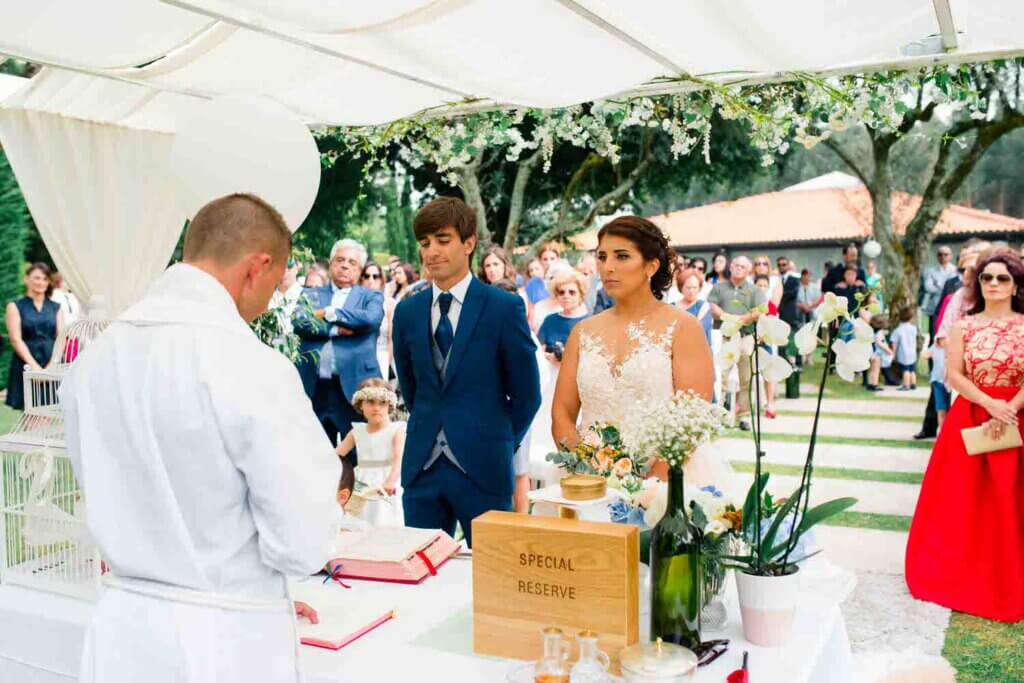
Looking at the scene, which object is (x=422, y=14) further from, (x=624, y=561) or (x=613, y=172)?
(x=613, y=172)

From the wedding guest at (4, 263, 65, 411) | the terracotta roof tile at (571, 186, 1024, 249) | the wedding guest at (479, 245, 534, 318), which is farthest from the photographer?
the terracotta roof tile at (571, 186, 1024, 249)

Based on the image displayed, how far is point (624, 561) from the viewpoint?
6.10 feet

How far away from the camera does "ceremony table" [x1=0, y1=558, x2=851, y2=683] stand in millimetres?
1954

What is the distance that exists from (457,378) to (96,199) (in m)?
1.97

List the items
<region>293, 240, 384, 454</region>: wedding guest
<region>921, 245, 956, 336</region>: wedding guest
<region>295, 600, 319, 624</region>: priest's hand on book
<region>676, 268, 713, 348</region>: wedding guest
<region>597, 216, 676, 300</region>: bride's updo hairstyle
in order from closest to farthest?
<region>295, 600, 319, 624</region>: priest's hand on book → <region>597, 216, 676, 300</region>: bride's updo hairstyle → <region>293, 240, 384, 454</region>: wedding guest → <region>676, 268, 713, 348</region>: wedding guest → <region>921, 245, 956, 336</region>: wedding guest

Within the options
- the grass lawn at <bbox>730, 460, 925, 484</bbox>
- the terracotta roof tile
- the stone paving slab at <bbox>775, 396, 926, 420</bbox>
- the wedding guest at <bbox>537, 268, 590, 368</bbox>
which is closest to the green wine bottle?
the wedding guest at <bbox>537, 268, 590, 368</bbox>

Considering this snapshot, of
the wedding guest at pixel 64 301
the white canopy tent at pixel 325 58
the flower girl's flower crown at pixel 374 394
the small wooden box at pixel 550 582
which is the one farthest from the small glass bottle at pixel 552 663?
the wedding guest at pixel 64 301

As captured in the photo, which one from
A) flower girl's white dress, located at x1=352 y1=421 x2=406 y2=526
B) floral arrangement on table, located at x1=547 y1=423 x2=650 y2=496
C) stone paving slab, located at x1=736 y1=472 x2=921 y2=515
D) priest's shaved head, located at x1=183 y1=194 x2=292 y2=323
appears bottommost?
stone paving slab, located at x1=736 y1=472 x2=921 y2=515

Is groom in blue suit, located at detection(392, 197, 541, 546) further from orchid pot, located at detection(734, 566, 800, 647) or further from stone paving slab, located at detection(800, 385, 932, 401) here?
stone paving slab, located at detection(800, 385, 932, 401)

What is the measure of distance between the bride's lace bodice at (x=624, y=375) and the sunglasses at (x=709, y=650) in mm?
1402

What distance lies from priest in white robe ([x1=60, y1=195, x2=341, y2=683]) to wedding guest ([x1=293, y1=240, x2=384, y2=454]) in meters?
4.58

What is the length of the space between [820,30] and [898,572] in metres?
3.16

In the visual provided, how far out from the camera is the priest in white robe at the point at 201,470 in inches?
65.0

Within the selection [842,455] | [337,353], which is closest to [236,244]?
[337,353]
